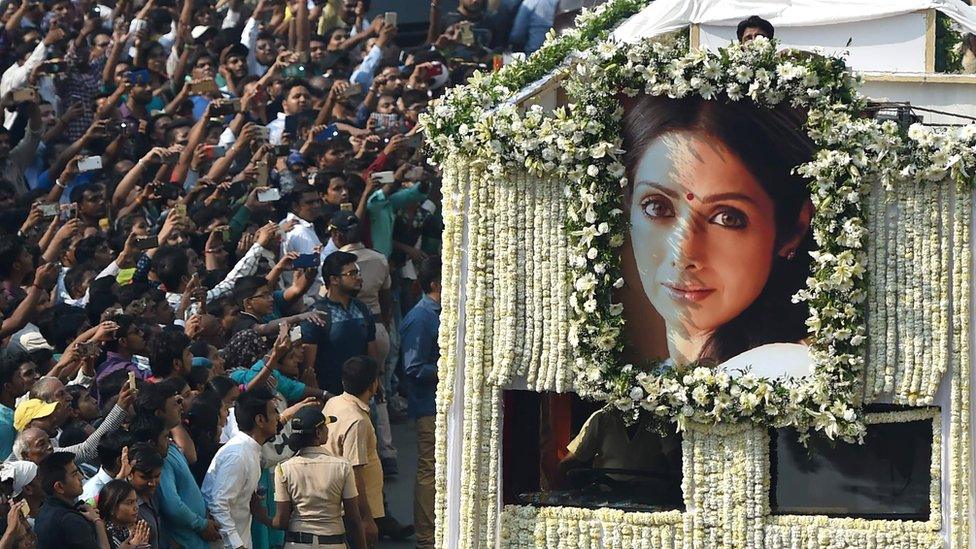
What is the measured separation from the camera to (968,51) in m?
14.0

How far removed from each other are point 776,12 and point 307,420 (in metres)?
4.33

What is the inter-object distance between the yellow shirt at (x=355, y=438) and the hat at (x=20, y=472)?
2.89 meters

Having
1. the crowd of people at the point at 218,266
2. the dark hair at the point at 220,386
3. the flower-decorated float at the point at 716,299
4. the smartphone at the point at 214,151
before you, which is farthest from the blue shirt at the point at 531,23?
the flower-decorated float at the point at 716,299

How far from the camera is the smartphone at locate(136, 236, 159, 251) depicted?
15.4 metres

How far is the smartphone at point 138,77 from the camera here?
1944cm

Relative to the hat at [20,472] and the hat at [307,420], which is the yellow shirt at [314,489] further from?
the hat at [20,472]

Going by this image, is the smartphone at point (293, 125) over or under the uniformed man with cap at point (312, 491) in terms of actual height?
over

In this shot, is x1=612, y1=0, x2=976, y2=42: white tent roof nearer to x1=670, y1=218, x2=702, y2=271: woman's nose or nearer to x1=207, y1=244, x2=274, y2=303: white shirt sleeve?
x1=670, y1=218, x2=702, y2=271: woman's nose

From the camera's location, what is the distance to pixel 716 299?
1032 centimetres

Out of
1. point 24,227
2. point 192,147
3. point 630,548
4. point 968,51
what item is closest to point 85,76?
point 192,147

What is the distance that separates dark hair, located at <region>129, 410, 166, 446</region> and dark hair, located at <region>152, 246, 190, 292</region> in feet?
11.9

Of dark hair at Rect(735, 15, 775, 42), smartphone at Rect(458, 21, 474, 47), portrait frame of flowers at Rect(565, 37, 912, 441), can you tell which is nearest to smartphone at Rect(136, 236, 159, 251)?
dark hair at Rect(735, 15, 775, 42)

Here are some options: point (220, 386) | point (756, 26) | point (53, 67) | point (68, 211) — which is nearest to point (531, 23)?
point (53, 67)

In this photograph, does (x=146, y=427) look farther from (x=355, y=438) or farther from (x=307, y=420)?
(x=355, y=438)
